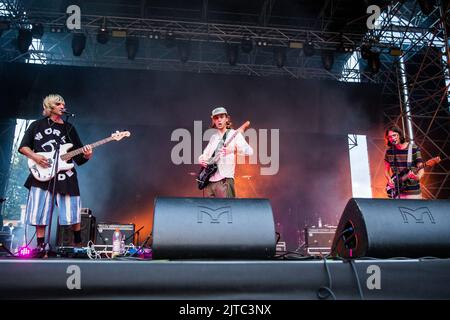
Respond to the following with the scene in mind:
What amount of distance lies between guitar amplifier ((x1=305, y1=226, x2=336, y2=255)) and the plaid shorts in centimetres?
577

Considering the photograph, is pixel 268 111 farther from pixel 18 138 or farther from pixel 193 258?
pixel 193 258

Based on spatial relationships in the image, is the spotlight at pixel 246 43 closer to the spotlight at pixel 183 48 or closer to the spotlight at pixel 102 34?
the spotlight at pixel 183 48

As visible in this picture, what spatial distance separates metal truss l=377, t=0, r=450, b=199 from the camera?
10.2 meters

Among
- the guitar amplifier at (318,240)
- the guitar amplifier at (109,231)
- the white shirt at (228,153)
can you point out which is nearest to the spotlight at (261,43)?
the guitar amplifier at (318,240)

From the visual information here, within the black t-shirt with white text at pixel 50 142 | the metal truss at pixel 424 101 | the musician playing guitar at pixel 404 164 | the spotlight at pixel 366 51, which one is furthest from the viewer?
the metal truss at pixel 424 101

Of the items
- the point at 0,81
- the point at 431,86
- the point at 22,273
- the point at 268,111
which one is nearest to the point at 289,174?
the point at 268,111

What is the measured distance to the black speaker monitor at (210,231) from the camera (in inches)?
76.7

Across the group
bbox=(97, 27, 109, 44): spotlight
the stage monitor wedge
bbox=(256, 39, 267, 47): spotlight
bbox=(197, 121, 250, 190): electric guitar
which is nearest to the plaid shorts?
bbox=(197, 121, 250, 190): electric guitar

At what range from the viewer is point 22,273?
1.69 meters

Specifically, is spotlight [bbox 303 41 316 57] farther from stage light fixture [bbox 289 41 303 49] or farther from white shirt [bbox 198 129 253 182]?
white shirt [bbox 198 129 253 182]

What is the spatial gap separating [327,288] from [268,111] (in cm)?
868

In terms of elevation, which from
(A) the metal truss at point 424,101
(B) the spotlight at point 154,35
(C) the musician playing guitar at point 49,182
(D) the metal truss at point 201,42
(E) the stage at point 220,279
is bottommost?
(E) the stage at point 220,279

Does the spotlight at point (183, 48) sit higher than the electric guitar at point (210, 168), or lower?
higher

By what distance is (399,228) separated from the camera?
2.06 m
